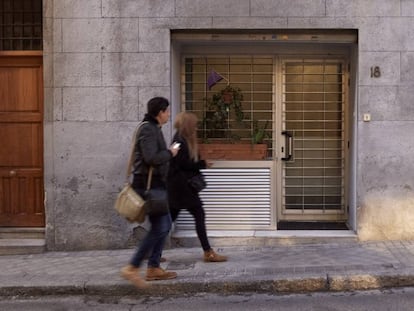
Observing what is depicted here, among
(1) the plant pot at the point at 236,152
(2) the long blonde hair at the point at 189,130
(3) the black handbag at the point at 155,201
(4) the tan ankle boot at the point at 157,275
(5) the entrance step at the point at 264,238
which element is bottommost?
(4) the tan ankle boot at the point at 157,275

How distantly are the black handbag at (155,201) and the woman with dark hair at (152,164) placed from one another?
45mm

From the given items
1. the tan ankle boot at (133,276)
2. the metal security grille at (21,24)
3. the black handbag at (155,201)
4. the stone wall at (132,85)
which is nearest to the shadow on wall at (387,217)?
the stone wall at (132,85)

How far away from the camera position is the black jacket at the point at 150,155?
20.7 ft

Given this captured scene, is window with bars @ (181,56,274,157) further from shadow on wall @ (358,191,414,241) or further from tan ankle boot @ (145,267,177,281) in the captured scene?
tan ankle boot @ (145,267,177,281)

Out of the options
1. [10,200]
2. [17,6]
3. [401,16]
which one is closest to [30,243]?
[10,200]

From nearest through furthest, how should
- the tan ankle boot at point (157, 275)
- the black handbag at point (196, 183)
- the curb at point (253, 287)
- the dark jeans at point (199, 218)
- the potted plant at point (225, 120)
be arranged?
the curb at point (253, 287) < the tan ankle boot at point (157, 275) < the black handbag at point (196, 183) < the dark jeans at point (199, 218) < the potted plant at point (225, 120)

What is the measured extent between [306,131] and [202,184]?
8.53 ft

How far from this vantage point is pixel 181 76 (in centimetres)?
906

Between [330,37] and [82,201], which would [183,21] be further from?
[82,201]

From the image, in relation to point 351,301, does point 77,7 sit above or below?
above

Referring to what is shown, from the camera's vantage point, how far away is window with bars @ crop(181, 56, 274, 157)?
9.05 meters

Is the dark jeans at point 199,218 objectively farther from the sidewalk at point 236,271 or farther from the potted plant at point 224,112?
the potted plant at point 224,112

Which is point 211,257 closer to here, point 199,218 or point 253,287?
point 199,218

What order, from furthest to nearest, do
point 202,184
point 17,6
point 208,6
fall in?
point 17,6, point 208,6, point 202,184
